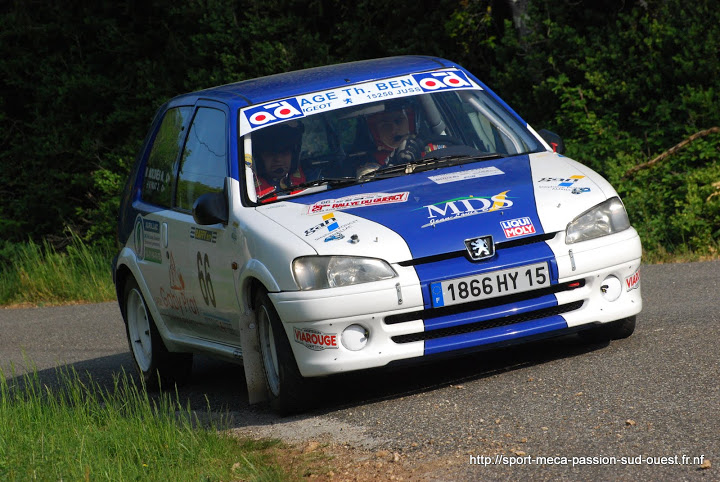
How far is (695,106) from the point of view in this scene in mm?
13711

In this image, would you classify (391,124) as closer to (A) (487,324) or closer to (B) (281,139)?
(B) (281,139)

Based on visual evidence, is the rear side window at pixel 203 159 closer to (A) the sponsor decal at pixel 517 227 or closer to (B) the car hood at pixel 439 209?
(B) the car hood at pixel 439 209

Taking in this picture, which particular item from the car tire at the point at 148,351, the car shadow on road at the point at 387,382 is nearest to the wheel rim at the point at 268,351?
the car shadow on road at the point at 387,382

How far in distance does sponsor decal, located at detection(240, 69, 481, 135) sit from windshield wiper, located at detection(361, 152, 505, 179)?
56cm

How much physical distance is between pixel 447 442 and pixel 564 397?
776mm

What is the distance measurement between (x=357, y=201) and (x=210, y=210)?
87 cm

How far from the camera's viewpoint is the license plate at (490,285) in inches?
228

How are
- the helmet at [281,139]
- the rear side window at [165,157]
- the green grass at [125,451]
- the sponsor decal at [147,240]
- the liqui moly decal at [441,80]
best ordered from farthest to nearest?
the rear side window at [165,157]
the sponsor decal at [147,240]
the liqui moly decal at [441,80]
the helmet at [281,139]
the green grass at [125,451]

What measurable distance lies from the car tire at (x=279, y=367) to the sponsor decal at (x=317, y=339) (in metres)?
0.15

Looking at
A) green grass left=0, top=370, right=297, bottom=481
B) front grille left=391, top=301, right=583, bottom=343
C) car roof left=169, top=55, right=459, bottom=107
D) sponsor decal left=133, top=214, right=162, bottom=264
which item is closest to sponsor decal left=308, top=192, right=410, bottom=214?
front grille left=391, top=301, right=583, bottom=343

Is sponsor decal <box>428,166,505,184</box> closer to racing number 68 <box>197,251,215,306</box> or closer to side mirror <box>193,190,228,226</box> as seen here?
side mirror <box>193,190,228,226</box>

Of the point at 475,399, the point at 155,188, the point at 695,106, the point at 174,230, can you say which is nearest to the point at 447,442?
the point at 475,399

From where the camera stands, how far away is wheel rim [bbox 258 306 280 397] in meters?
6.21

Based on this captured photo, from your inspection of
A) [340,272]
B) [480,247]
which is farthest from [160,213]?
[480,247]
